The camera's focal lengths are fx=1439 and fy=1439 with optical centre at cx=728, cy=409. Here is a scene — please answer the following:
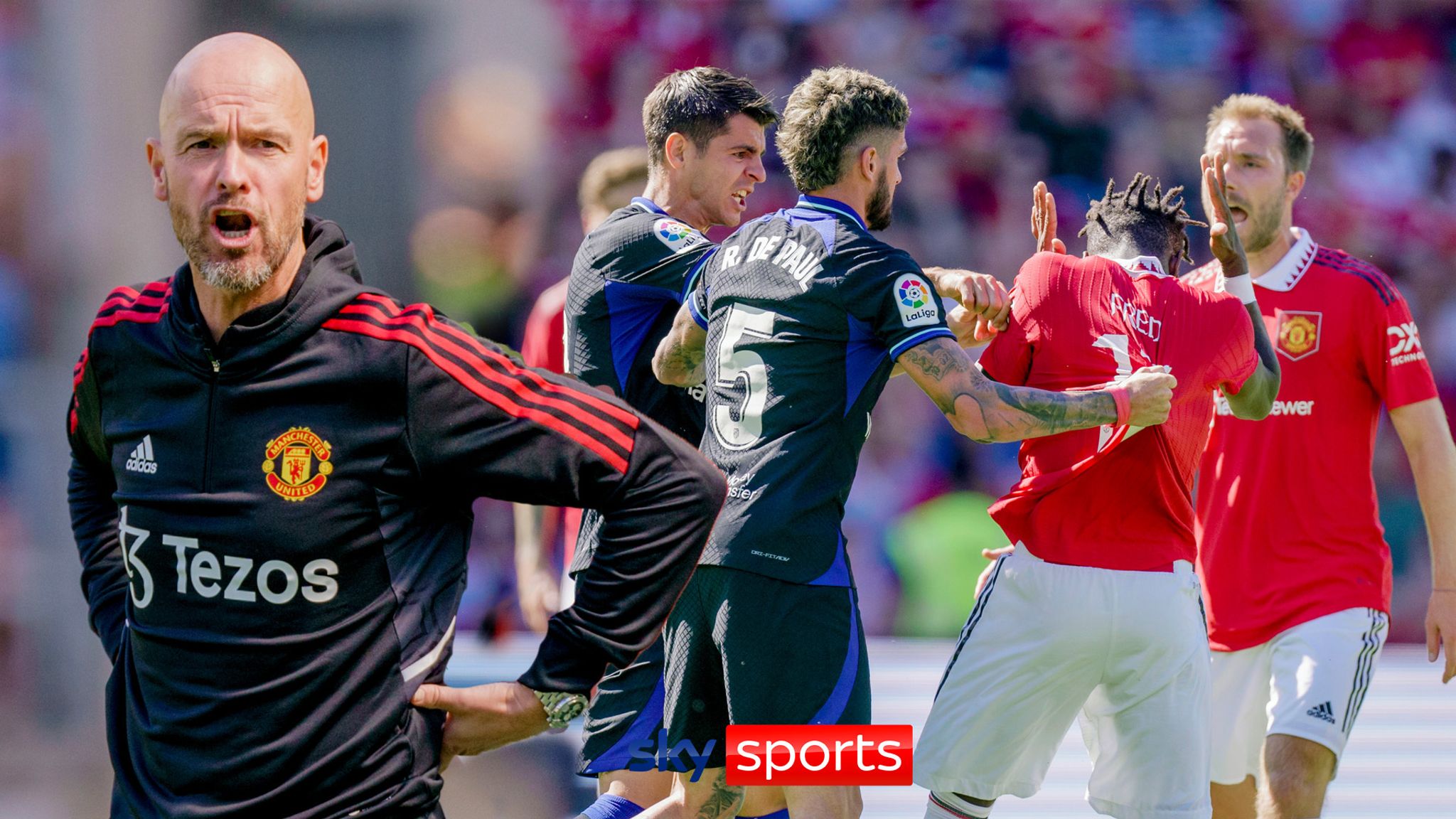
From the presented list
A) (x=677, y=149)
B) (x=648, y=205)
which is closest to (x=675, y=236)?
(x=648, y=205)

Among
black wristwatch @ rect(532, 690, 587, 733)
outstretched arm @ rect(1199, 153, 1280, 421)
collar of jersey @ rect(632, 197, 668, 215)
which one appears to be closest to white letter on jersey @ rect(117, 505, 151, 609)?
black wristwatch @ rect(532, 690, 587, 733)

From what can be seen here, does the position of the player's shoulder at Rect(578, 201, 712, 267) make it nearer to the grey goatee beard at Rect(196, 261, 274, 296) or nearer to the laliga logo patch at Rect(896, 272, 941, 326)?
the laliga logo patch at Rect(896, 272, 941, 326)

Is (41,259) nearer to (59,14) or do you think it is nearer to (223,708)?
(59,14)

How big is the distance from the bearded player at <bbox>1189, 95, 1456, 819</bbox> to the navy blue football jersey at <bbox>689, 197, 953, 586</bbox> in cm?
175

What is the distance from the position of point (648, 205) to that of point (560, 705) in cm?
250

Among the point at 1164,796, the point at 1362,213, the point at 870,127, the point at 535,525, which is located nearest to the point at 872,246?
the point at 870,127

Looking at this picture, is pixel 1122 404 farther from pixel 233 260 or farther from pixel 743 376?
pixel 233 260

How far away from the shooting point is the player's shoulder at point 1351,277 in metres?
4.88

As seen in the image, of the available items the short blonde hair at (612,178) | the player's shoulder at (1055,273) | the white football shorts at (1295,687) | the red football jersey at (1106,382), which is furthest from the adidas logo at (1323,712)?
the short blonde hair at (612,178)

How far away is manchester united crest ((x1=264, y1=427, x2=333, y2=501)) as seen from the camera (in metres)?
2.22

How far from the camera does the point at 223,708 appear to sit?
221 centimetres

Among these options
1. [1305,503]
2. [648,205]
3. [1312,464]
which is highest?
[648,205]

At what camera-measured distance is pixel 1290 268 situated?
16.6 feet

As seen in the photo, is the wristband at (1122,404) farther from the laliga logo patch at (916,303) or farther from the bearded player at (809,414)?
the laliga logo patch at (916,303)
